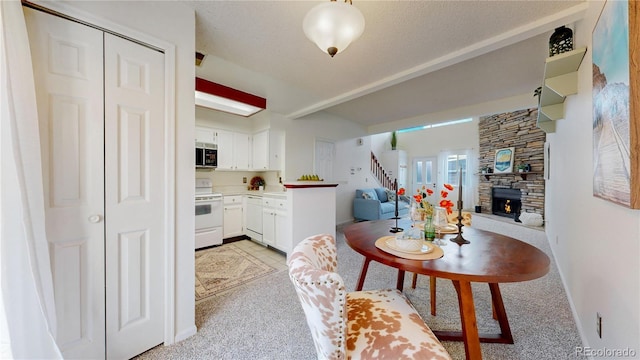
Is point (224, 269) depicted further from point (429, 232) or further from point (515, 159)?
point (515, 159)

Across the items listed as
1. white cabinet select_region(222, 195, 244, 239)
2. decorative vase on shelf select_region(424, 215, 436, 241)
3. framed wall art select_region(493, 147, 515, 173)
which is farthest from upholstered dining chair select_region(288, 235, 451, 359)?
framed wall art select_region(493, 147, 515, 173)

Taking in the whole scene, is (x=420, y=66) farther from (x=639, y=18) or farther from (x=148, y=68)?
(x=148, y=68)

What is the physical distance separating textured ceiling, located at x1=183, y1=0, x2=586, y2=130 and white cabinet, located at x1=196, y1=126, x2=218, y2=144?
1199mm

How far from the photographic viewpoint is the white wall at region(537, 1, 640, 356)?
3.21 feet

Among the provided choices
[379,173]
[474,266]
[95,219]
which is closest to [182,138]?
[95,219]

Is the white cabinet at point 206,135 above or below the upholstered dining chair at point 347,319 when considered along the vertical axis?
above

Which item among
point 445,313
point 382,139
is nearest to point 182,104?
point 445,313

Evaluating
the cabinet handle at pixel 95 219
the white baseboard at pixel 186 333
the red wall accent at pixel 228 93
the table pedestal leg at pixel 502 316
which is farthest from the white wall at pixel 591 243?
the red wall accent at pixel 228 93

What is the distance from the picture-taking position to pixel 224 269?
9.05 feet

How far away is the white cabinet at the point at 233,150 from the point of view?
159 inches

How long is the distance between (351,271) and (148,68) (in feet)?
8.92

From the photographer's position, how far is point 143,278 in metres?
1.46

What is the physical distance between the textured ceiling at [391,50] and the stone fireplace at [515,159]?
3040 mm

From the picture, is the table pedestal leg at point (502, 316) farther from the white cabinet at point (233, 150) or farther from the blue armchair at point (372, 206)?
the white cabinet at point (233, 150)
